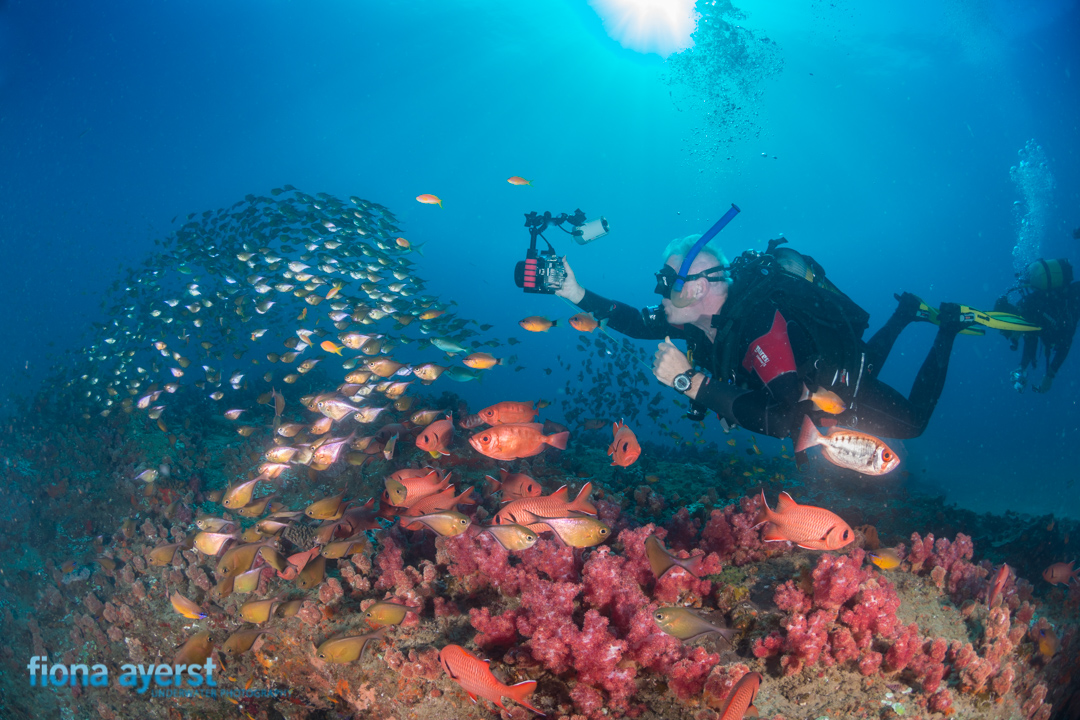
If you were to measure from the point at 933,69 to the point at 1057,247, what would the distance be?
6898 cm

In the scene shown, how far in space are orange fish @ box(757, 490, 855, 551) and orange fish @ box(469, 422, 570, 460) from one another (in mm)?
1599

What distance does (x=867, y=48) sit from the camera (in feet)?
102

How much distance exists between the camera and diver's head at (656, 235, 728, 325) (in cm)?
486

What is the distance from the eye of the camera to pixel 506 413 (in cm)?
394

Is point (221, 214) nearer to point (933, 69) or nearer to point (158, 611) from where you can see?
point (158, 611)

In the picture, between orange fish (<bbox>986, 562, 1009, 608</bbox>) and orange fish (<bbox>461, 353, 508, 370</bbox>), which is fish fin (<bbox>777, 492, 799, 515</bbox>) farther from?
orange fish (<bbox>461, 353, 508, 370</bbox>)

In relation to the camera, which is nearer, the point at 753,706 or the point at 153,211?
the point at 753,706

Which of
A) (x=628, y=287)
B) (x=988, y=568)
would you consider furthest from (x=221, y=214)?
(x=628, y=287)

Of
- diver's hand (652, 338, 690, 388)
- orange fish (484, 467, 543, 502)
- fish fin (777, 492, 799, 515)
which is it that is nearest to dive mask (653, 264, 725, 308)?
diver's hand (652, 338, 690, 388)

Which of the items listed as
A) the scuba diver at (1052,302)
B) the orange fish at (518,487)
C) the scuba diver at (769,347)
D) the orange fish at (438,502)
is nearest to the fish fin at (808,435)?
the scuba diver at (769,347)

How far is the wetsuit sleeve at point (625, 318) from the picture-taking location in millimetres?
6176

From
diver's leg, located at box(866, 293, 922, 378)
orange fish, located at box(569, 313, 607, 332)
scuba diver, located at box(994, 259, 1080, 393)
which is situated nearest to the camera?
orange fish, located at box(569, 313, 607, 332)

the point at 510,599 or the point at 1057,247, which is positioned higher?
the point at 1057,247

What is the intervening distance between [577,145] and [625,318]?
6434 centimetres
